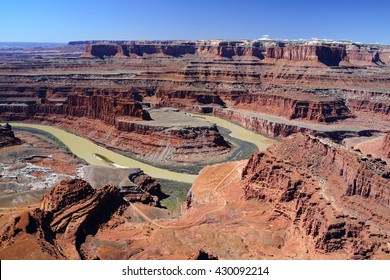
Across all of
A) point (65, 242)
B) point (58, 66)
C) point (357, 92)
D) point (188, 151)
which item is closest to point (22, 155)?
point (188, 151)

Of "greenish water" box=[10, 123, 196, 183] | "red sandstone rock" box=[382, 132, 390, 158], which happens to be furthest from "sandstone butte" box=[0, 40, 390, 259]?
"greenish water" box=[10, 123, 196, 183]

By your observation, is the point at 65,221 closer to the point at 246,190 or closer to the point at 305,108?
the point at 246,190

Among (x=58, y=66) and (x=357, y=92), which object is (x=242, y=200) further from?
(x=58, y=66)

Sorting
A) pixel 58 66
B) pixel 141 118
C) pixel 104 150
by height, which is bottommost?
→ pixel 104 150

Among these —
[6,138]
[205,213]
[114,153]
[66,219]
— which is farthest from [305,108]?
[66,219]

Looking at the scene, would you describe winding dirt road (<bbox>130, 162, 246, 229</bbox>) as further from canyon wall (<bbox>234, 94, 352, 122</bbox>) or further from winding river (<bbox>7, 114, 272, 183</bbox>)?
canyon wall (<bbox>234, 94, 352, 122</bbox>)

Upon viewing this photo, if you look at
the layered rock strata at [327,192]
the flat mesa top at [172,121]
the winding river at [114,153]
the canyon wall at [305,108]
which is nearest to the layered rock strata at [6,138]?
the winding river at [114,153]
